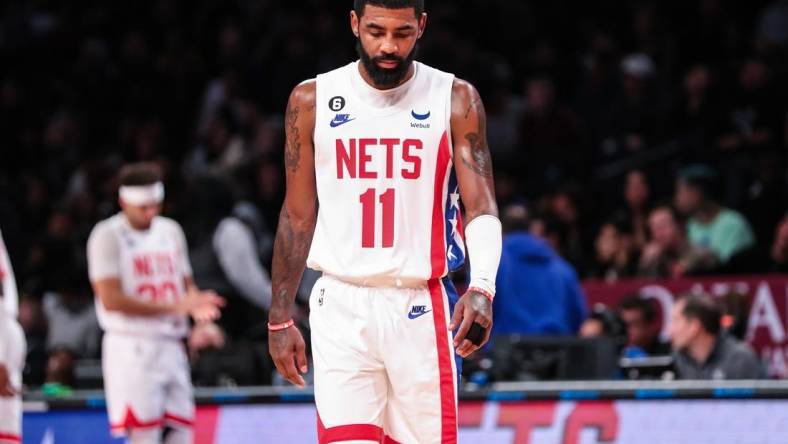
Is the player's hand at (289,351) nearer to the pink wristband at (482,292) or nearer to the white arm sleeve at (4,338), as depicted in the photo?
the pink wristband at (482,292)

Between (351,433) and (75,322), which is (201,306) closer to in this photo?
(75,322)

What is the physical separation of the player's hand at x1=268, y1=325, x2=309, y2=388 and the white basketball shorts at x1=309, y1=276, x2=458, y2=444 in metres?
0.08

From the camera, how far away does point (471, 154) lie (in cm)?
548

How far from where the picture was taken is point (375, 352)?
17.7 ft

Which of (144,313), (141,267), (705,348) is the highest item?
(141,267)

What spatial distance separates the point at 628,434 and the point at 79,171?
28.5 ft

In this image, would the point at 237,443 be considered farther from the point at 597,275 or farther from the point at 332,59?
the point at 332,59

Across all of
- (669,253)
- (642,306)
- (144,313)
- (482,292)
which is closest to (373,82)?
(482,292)

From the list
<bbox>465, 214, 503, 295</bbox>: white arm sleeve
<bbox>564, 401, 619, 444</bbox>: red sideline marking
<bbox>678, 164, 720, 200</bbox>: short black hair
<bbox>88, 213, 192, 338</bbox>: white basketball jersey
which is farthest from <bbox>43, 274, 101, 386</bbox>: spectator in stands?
<bbox>465, 214, 503, 295</bbox>: white arm sleeve

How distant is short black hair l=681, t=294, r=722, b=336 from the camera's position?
360 inches

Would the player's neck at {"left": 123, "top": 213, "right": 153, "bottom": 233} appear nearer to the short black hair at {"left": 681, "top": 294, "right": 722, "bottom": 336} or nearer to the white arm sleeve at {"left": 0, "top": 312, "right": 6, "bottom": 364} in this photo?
the white arm sleeve at {"left": 0, "top": 312, "right": 6, "bottom": 364}

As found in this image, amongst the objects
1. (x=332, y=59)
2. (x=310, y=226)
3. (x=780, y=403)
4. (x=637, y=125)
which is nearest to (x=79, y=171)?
(x=332, y=59)

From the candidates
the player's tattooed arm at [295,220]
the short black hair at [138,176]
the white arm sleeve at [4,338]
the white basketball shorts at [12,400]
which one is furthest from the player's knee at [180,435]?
the player's tattooed arm at [295,220]

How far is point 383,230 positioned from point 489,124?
8914mm
